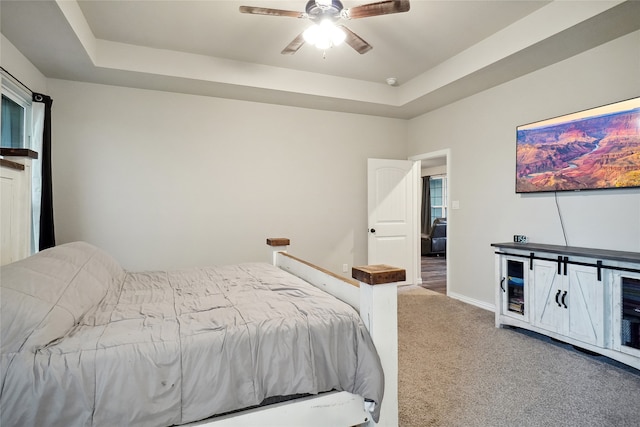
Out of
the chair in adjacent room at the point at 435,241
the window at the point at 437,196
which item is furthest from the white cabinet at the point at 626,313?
the window at the point at 437,196

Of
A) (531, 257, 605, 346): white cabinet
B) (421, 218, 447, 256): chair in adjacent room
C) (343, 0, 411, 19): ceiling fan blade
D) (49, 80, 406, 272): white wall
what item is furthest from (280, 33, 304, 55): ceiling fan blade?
(421, 218, 447, 256): chair in adjacent room

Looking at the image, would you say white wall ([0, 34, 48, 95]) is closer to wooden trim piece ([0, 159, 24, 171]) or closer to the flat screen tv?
wooden trim piece ([0, 159, 24, 171])

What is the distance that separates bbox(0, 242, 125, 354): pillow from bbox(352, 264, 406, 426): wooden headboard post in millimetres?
1195

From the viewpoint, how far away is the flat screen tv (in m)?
2.63

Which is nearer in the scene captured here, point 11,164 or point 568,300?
point 11,164

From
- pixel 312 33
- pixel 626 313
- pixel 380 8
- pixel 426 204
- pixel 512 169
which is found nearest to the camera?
pixel 380 8

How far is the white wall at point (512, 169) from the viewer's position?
9.00 ft

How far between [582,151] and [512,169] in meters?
0.72

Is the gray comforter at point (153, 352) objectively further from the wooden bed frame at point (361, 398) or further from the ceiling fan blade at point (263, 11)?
the ceiling fan blade at point (263, 11)

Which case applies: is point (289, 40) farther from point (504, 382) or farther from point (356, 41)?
point (504, 382)

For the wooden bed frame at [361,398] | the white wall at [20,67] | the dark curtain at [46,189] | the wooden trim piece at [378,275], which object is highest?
the white wall at [20,67]

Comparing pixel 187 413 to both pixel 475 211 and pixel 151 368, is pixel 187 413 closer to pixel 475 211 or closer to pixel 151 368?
pixel 151 368

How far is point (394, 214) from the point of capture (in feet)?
16.4

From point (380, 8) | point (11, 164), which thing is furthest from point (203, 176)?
point (380, 8)
